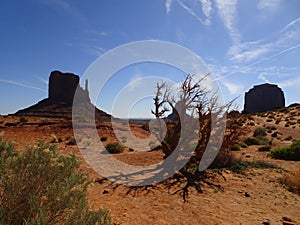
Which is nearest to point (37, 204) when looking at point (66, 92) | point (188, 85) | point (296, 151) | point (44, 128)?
point (188, 85)

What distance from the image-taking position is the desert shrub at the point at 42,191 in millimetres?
3135

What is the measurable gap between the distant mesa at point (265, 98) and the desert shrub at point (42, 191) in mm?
85584

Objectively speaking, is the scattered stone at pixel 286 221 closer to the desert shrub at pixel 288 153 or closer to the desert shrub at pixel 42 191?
the desert shrub at pixel 42 191

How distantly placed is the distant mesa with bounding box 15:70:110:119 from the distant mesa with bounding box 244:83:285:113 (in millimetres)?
49600

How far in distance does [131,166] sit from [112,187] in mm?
3450

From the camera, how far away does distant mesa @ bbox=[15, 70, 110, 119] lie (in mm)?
59375

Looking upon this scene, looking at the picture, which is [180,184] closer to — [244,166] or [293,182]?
[293,182]

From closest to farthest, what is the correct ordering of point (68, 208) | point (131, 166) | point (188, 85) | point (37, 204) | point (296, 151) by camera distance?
point (37, 204) < point (68, 208) < point (188, 85) < point (131, 166) < point (296, 151)

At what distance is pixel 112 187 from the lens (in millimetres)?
7824

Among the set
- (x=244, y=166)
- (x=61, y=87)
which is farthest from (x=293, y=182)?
(x=61, y=87)

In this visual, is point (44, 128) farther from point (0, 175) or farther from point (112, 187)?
point (0, 175)

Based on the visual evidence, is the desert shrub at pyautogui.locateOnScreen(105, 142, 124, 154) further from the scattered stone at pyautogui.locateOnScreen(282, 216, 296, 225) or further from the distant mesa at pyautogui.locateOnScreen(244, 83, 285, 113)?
the distant mesa at pyautogui.locateOnScreen(244, 83, 285, 113)

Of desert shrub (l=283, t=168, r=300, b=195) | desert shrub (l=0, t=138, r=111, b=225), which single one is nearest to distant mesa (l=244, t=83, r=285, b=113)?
desert shrub (l=283, t=168, r=300, b=195)

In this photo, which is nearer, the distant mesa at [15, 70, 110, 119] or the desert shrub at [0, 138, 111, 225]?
the desert shrub at [0, 138, 111, 225]
